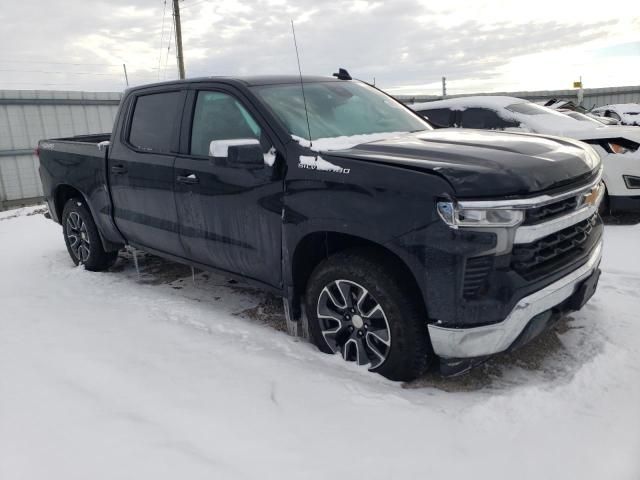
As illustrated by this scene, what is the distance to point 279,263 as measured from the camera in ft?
10.9

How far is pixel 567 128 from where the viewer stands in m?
6.73

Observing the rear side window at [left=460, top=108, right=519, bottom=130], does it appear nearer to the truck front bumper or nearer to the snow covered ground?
the snow covered ground

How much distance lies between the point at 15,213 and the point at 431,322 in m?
10.3

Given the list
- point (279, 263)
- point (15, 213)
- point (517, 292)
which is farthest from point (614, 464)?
point (15, 213)

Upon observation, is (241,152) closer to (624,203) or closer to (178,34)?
(624,203)

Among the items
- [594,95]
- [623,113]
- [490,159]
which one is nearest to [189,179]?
[490,159]

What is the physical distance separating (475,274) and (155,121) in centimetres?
297

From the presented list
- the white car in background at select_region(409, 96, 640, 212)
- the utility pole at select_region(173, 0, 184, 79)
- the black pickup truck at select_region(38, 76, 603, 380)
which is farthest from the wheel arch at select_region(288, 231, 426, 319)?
the utility pole at select_region(173, 0, 184, 79)

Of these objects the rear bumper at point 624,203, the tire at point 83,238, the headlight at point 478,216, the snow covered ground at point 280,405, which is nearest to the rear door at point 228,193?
the snow covered ground at point 280,405

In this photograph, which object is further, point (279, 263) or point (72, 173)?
point (72, 173)

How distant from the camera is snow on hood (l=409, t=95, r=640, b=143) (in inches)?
251

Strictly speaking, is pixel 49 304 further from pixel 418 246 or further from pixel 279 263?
pixel 418 246

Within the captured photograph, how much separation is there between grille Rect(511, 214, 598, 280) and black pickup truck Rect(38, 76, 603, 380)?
10 mm

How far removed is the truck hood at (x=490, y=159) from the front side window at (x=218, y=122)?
2.55 ft
